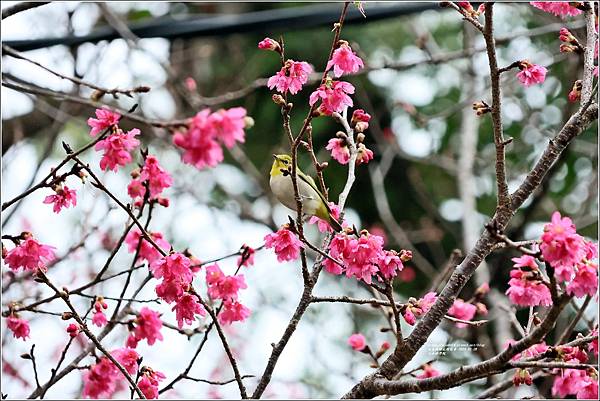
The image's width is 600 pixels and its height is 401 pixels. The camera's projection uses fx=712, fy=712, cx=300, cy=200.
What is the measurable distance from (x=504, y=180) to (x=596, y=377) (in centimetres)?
38

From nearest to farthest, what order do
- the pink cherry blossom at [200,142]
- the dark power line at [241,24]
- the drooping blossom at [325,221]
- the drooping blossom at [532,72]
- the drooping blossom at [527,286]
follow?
the pink cherry blossom at [200,142]
the drooping blossom at [527,286]
the drooping blossom at [532,72]
the drooping blossom at [325,221]
the dark power line at [241,24]

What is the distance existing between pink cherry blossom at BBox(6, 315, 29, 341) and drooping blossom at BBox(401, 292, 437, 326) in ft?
2.64

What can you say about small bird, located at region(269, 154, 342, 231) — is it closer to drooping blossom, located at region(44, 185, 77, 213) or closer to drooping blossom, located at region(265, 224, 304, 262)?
drooping blossom, located at region(265, 224, 304, 262)

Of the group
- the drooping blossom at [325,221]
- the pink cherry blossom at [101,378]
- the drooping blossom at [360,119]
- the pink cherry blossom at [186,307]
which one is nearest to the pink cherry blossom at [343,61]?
the drooping blossom at [360,119]

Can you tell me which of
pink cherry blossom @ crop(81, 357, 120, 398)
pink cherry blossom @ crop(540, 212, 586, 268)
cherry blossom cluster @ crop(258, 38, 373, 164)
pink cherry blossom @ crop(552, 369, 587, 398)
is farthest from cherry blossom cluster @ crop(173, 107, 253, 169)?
pink cherry blossom @ crop(552, 369, 587, 398)

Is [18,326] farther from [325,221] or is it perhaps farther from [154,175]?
[325,221]

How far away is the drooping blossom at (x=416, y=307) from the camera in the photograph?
1357mm

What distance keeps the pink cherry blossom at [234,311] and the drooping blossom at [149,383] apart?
19 cm

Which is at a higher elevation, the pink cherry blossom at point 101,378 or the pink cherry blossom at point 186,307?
the pink cherry blossom at point 186,307

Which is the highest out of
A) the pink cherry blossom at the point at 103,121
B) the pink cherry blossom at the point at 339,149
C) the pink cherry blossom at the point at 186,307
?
the pink cherry blossom at the point at 339,149

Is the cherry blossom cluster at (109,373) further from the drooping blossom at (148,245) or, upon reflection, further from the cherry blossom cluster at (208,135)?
the cherry blossom cluster at (208,135)

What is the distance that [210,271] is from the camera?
4.91ft

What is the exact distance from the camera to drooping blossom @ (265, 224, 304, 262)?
1347 mm

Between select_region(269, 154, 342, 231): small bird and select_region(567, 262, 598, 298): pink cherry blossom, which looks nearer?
select_region(567, 262, 598, 298): pink cherry blossom
